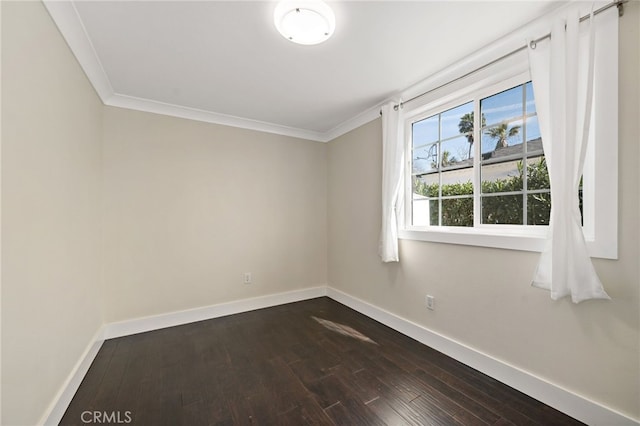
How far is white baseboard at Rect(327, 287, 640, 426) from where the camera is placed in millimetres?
1391

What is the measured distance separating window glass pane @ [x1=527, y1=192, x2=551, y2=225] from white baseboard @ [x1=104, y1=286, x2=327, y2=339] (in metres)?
2.72

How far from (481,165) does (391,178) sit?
0.79 metres

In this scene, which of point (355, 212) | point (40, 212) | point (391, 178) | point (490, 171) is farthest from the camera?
point (355, 212)

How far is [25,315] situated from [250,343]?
62.5 inches

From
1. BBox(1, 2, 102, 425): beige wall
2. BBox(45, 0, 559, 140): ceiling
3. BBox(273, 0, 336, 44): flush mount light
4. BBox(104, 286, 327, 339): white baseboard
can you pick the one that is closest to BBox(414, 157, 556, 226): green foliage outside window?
BBox(45, 0, 559, 140): ceiling

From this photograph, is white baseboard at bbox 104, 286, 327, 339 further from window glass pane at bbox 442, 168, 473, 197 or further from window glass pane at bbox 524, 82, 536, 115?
window glass pane at bbox 524, 82, 536, 115

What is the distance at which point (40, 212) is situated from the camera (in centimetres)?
135

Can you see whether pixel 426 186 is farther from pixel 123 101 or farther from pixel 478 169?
pixel 123 101

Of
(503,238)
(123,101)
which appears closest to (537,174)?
(503,238)

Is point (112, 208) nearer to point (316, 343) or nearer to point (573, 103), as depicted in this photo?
point (316, 343)

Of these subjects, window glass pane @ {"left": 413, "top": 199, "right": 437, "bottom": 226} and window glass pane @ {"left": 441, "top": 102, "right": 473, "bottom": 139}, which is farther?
window glass pane @ {"left": 413, "top": 199, "right": 437, "bottom": 226}

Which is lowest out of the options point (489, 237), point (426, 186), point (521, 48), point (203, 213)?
point (489, 237)

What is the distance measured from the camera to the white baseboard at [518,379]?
139 centimetres

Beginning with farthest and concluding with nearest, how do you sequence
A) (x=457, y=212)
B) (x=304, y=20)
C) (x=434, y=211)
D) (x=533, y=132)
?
1. (x=434, y=211)
2. (x=457, y=212)
3. (x=533, y=132)
4. (x=304, y=20)
